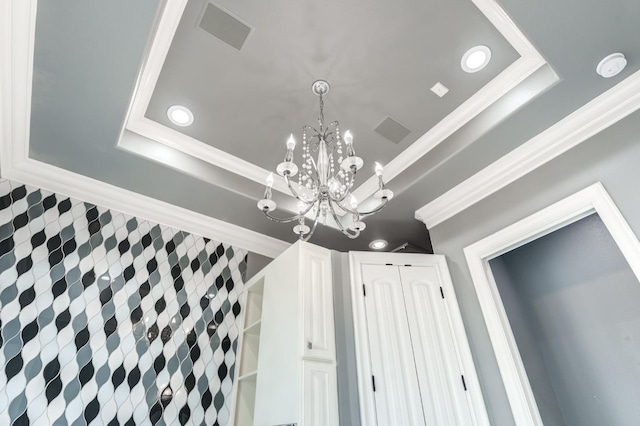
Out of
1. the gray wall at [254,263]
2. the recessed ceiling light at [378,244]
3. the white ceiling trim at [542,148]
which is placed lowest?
the gray wall at [254,263]

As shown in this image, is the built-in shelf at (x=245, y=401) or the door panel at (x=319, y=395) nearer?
the door panel at (x=319, y=395)

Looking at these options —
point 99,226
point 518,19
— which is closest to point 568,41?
point 518,19

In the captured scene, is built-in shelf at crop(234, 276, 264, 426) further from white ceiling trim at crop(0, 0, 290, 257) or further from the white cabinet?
white ceiling trim at crop(0, 0, 290, 257)

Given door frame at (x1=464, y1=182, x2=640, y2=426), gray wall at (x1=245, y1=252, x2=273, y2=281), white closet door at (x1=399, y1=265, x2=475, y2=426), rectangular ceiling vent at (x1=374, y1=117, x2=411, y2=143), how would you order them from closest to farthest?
door frame at (x1=464, y1=182, x2=640, y2=426)
white closet door at (x1=399, y1=265, x2=475, y2=426)
rectangular ceiling vent at (x1=374, y1=117, x2=411, y2=143)
gray wall at (x1=245, y1=252, x2=273, y2=281)

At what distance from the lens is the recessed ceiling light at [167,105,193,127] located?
94.2 inches

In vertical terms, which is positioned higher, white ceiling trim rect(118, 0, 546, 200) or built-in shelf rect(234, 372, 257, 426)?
white ceiling trim rect(118, 0, 546, 200)

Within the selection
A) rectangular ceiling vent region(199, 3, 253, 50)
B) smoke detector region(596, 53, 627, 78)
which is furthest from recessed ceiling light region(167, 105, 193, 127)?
smoke detector region(596, 53, 627, 78)

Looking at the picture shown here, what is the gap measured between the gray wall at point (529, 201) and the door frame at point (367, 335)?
0.18 feet

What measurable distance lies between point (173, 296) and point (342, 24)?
2.28 m

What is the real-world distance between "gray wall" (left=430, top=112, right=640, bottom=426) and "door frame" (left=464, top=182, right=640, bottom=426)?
0.16ft

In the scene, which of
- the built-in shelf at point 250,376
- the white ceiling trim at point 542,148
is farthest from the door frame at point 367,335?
the built-in shelf at point 250,376

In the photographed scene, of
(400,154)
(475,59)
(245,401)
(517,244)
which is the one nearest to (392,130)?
(400,154)

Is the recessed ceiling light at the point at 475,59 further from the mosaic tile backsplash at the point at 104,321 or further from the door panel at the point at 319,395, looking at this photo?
the mosaic tile backsplash at the point at 104,321

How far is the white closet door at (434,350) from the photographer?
7.30ft
